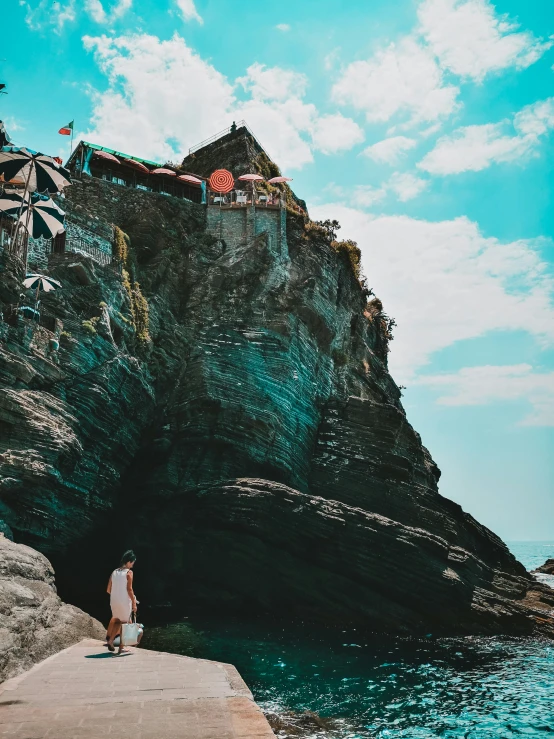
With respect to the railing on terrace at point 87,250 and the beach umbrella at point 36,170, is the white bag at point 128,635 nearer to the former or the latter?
the beach umbrella at point 36,170

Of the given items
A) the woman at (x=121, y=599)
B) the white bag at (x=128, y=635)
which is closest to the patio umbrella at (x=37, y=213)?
the woman at (x=121, y=599)

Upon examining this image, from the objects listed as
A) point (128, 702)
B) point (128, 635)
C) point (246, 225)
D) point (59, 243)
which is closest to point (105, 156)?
point (246, 225)

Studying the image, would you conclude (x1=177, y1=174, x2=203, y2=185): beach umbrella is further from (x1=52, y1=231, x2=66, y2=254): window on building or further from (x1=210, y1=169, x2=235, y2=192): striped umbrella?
(x1=52, y1=231, x2=66, y2=254): window on building

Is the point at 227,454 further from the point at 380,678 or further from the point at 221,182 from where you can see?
the point at 221,182

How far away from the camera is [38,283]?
23.3 meters

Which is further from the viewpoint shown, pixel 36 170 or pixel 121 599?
pixel 36 170

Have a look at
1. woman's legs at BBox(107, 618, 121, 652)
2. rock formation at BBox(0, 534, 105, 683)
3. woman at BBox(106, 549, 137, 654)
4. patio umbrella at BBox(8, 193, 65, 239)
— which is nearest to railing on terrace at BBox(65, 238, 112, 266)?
patio umbrella at BBox(8, 193, 65, 239)

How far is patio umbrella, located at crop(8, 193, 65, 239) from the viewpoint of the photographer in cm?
2372

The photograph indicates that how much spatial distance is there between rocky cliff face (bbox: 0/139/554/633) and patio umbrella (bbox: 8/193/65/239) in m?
2.18

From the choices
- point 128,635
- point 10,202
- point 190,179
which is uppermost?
point 190,179

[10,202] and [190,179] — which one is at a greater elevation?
[190,179]

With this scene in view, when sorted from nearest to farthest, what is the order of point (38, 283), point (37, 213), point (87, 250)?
point (38, 283) < point (37, 213) < point (87, 250)

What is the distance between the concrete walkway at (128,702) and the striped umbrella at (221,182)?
3695 centimetres

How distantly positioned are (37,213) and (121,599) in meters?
18.4
